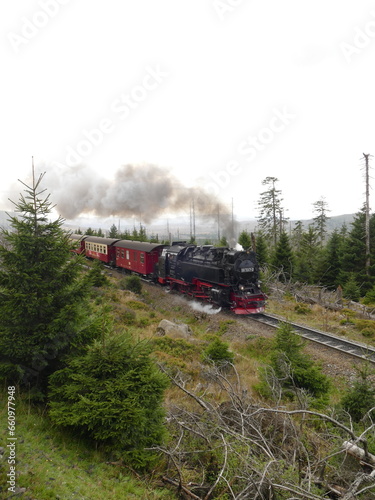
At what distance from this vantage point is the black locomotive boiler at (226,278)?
50.8ft

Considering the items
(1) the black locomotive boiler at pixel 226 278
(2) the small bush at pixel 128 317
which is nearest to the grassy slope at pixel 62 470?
(2) the small bush at pixel 128 317

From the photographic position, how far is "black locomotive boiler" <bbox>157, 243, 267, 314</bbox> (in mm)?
15492

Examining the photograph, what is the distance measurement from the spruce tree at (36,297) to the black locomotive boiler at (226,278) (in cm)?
1072

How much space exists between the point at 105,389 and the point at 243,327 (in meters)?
10.2

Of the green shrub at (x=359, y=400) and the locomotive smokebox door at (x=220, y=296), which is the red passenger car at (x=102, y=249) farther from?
the green shrub at (x=359, y=400)

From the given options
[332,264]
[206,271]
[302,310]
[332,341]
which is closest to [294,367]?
[332,341]

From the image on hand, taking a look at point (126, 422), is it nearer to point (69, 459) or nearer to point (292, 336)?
point (69, 459)

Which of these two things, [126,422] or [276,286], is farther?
[276,286]

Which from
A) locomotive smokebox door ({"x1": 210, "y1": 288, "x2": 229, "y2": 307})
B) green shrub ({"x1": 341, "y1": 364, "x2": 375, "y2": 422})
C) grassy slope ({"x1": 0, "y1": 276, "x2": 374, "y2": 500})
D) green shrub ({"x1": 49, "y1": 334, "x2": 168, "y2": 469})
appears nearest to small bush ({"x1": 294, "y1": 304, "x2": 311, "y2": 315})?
locomotive smokebox door ({"x1": 210, "y1": 288, "x2": 229, "y2": 307})

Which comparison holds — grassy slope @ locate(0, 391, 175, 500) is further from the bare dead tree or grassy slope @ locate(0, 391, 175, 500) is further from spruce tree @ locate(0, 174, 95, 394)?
spruce tree @ locate(0, 174, 95, 394)

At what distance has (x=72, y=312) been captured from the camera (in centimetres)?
536

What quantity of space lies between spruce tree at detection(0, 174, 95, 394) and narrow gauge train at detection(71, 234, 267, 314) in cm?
496

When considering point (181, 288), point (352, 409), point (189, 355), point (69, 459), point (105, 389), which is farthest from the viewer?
point (181, 288)

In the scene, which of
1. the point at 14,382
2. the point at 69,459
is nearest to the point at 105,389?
the point at 69,459
